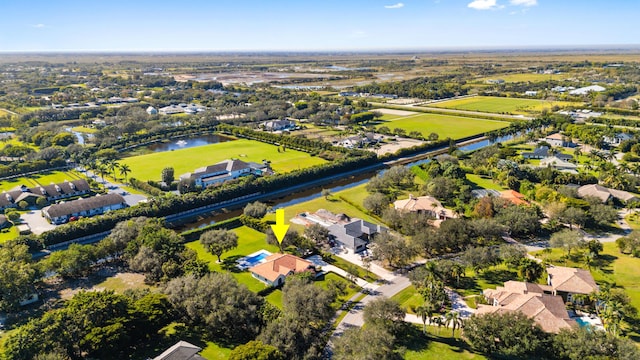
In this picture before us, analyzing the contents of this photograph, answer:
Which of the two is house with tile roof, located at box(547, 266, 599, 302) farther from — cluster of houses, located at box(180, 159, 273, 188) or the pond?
the pond

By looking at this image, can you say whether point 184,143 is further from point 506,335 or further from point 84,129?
point 506,335

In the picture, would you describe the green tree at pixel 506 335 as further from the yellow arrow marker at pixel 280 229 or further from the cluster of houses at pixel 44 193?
the cluster of houses at pixel 44 193

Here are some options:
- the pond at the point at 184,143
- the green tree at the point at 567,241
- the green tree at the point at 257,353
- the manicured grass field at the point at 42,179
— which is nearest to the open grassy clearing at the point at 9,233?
the manicured grass field at the point at 42,179

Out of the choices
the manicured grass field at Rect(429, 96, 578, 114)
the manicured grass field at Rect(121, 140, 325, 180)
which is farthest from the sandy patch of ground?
the manicured grass field at Rect(121, 140, 325, 180)

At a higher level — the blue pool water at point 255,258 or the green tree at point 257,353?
the green tree at point 257,353

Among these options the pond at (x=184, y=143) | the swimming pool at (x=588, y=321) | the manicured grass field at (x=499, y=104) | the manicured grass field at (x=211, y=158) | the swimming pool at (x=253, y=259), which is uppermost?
the manicured grass field at (x=499, y=104)

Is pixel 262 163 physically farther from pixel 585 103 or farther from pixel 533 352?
pixel 585 103

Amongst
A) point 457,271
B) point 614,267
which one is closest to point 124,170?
point 457,271
